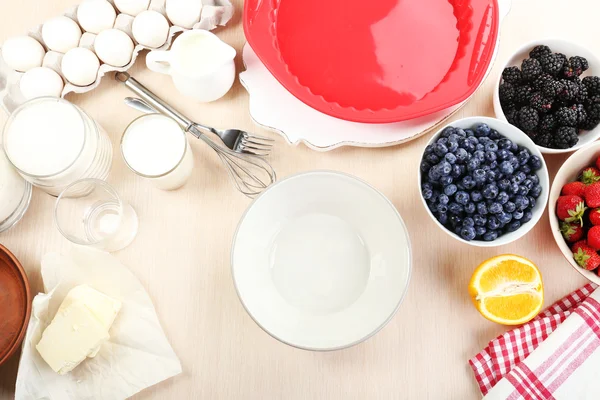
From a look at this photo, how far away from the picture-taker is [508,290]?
2.61 feet

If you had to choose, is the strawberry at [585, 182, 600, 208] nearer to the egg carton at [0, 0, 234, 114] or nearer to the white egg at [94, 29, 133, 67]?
the egg carton at [0, 0, 234, 114]

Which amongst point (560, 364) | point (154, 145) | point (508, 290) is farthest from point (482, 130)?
point (154, 145)

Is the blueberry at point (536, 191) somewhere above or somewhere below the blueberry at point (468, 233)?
above

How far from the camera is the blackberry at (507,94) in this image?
0.83 metres

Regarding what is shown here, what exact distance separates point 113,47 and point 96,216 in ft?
0.94

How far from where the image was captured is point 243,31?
902 mm

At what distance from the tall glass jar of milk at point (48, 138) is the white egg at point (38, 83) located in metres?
0.04

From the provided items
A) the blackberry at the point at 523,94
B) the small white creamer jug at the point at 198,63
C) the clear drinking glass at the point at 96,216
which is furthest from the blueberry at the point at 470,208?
the clear drinking glass at the point at 96,216

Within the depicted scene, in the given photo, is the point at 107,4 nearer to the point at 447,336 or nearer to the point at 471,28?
the point at 471,28

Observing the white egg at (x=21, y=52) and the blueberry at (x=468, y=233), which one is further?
the white egg at (x=21, y=52)

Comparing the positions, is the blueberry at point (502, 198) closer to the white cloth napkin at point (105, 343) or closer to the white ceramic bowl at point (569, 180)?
the white ceramic bowl at point (569, 180)

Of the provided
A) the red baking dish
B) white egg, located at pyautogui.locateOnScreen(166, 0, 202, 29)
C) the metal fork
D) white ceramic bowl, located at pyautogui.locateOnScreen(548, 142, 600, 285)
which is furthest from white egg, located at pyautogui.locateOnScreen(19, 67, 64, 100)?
white ceramic bowl, located at pyautogui.locateOnScreen(548, 142, 600, 285)

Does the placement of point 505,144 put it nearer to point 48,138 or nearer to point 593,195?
point 593,195

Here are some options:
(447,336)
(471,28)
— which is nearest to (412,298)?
(447,336)
